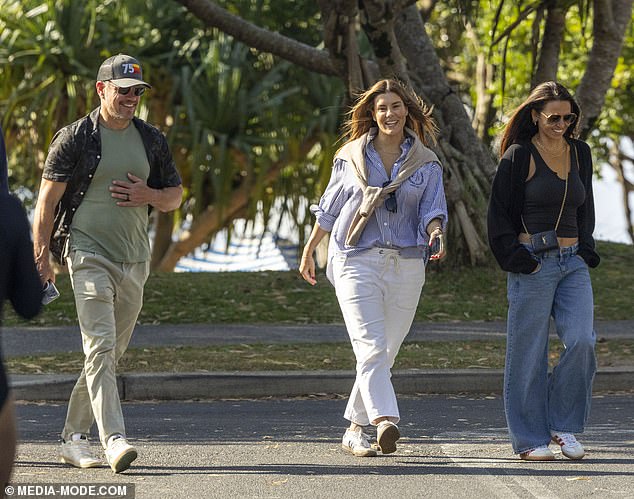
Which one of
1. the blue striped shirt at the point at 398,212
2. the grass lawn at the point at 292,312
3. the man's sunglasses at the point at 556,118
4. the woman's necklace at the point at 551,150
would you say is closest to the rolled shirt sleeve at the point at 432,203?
the blue striped shirt at the point at 398,212

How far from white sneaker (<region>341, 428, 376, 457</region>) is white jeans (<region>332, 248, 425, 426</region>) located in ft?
0.22

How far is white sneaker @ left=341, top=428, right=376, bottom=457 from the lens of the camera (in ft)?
22.3

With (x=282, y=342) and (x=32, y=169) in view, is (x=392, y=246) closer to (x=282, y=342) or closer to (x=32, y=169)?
(x=282, y=342)

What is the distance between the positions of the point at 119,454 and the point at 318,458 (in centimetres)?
113

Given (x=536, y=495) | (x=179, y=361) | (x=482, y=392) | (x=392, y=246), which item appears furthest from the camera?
(x=179, y=361)

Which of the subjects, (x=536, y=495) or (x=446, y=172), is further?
(x=446, y=172)

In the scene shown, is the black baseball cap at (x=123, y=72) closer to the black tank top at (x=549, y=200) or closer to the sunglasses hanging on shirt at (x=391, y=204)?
the sunglasses hanging on shirt at (x=391, y=204)

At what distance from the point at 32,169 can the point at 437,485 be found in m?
19.2

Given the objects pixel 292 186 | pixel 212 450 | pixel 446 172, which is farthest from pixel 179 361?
pixel 292 186

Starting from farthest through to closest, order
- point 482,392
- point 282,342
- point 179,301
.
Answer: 1. point 179,301
2. point 282,342
3. point 482,392

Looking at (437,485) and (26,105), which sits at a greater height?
(26,105)

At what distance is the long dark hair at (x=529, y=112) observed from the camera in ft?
22.0

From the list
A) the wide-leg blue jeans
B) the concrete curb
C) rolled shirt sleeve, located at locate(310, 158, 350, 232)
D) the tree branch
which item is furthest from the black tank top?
the tree branch

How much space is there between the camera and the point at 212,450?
7016 millimetres
